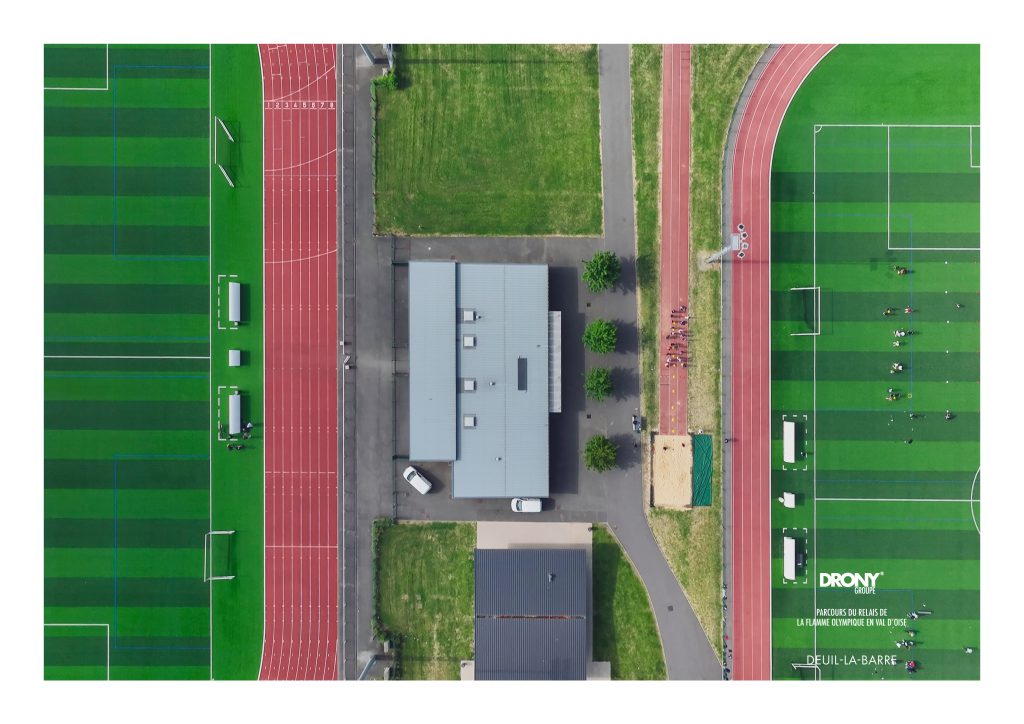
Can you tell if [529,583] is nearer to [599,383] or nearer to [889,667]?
[599,383]

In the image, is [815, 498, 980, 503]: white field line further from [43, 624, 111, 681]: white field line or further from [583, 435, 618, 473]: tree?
[43, 624, 111, 681]: white field line

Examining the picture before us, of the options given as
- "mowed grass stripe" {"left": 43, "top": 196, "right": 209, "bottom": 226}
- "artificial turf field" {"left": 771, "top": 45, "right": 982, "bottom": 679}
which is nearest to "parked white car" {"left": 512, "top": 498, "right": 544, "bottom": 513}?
"artificial turf field" {"left": 771, "top": 45, "right": 982, "bottom": 679}

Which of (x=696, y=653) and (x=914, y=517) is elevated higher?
(x=914, y=517)

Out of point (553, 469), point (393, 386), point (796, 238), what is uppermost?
point (796, 238)

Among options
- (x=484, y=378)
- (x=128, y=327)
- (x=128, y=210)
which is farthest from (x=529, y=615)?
(x=128, y=210)

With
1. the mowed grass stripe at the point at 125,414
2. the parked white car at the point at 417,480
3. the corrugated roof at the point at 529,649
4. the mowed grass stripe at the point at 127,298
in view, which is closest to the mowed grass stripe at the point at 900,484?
the corrugated roof at the point at 529,649

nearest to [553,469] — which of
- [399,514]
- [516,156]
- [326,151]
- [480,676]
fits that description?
[399,514]

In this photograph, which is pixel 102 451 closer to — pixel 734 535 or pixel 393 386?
pixel 393 386
